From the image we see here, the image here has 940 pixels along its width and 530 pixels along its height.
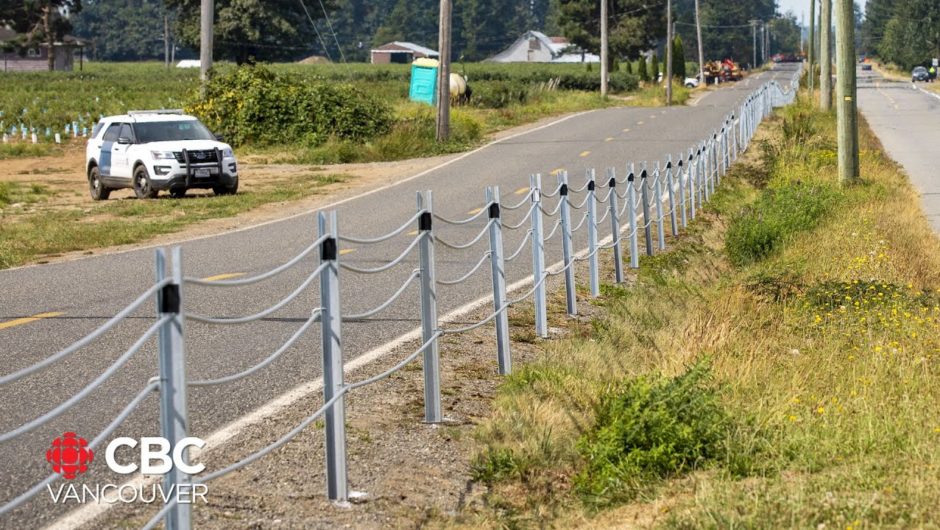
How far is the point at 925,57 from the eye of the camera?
140125mm

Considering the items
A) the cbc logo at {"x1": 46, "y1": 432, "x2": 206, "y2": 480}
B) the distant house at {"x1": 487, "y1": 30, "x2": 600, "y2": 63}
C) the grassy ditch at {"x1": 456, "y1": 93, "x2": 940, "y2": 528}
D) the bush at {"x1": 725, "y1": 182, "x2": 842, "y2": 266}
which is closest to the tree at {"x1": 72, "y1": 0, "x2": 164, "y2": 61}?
the distant house at {"x1": 487, "y1": 30, "x2": 600, "y2": 63}

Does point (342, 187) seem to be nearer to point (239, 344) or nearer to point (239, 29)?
point (239, 344)

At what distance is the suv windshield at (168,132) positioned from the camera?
25.5 metres

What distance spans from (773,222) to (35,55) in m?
116

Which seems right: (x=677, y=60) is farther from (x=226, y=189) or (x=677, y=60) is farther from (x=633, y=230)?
(x=633, y=230)

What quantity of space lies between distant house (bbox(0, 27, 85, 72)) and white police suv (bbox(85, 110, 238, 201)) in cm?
9285

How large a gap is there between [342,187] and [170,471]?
22930 mm

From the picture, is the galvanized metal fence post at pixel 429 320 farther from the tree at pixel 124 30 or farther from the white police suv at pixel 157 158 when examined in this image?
the tree at pixel 124 30

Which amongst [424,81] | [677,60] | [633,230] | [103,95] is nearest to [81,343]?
→ [633,230]

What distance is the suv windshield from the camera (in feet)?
83.7

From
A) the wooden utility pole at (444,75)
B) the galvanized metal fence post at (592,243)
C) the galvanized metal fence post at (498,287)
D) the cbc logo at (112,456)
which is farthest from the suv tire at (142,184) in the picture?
the cbc logo at (112,456)

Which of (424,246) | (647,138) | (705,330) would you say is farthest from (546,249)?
(647,138)

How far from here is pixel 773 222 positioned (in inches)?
686

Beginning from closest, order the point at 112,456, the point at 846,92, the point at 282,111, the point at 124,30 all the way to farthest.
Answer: the point at 112,456 → the point at 846,92 → the point at 282,111 → the point at 124,30
